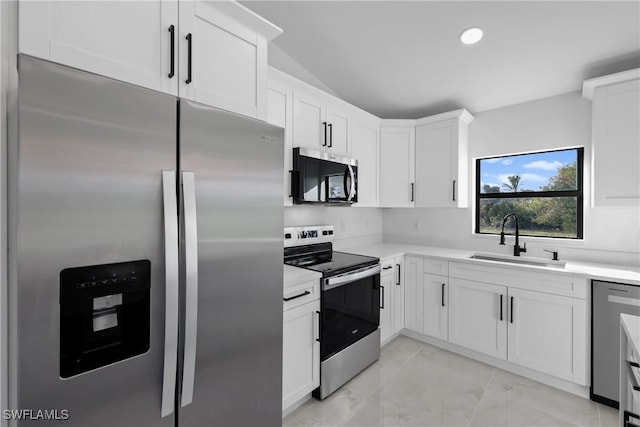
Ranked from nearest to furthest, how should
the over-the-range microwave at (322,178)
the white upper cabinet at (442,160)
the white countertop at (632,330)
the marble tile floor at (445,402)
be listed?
1. the white countertop at (632,330)
2. the marble tile floor at (445,402)
3. the over-the-range microwave at (322,178)
4. the white upper cabinet at (442,160)

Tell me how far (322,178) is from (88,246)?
68.2 inches

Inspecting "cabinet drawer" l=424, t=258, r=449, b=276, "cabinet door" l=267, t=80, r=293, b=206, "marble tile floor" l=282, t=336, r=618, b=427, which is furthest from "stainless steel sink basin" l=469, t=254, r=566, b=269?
"cabinet door" l=267, t=80, r=293, b=206

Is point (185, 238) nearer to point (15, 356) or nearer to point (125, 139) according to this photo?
point (125, 139)

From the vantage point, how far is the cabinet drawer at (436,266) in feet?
9.21

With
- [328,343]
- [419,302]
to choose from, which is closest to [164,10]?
[328,343]

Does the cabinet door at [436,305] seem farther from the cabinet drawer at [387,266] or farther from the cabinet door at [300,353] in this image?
the cabinet door at [300,353]

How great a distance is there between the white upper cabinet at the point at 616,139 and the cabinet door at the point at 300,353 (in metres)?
2.36

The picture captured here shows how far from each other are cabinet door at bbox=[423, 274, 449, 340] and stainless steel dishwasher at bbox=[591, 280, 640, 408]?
3.40 feet

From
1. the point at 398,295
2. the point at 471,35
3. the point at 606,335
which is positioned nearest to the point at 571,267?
the point at 606,335

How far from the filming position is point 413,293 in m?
3.01

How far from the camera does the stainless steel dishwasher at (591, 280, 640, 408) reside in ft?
6.47

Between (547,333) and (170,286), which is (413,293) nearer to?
(547,333)

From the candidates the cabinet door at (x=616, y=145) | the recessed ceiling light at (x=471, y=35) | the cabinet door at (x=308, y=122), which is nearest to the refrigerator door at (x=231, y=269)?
the cabinet door at (x=308, y=122)

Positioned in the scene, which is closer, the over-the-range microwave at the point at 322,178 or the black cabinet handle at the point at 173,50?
the black cabinet handle at the point at 173,50
